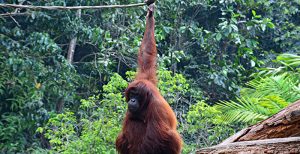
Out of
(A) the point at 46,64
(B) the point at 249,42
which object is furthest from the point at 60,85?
(B) the point at 249,42

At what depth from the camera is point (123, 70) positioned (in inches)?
384

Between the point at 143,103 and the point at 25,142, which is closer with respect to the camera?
the point at 143,103

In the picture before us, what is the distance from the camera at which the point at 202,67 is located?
959 centimetres

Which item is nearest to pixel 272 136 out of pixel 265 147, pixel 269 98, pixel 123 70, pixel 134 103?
pixel 265 147

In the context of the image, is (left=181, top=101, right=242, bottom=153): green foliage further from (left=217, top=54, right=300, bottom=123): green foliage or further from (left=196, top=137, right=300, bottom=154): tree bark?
(left=196, top=137, right=300, bottom=154): tree bark

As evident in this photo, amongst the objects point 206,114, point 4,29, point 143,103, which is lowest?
point 206,114

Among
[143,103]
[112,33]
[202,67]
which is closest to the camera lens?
[143,103]

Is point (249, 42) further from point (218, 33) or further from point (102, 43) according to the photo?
point (102, 43)

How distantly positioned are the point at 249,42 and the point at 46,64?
3503 millimetres

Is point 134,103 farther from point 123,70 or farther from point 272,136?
point 123,70

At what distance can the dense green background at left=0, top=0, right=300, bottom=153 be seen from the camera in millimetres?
6304

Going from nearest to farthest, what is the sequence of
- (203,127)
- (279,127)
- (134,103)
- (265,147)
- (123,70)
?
(265,147) → (279,127) → (134,103) → (203,127) → (123,70)

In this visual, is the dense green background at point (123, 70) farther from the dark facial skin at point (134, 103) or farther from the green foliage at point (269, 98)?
the dark facial skin at point (134, 103)

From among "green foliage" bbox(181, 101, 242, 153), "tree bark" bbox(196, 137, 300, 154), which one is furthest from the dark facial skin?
"green foliage" bbox(181, 101, 242, 153)
